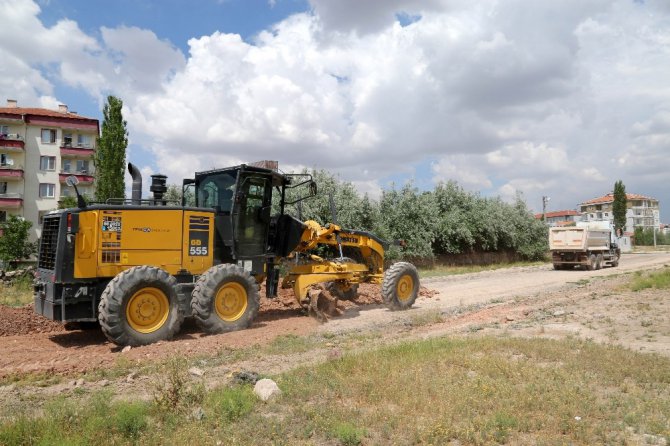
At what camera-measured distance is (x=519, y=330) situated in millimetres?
10242

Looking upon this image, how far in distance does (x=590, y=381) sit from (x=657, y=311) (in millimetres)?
7311

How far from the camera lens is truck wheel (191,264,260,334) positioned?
9.82 m

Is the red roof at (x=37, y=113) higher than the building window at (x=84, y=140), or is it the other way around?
the red roof at (x=37, y=113)

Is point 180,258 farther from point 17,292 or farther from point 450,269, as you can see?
point 450,269

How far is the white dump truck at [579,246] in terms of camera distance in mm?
29297

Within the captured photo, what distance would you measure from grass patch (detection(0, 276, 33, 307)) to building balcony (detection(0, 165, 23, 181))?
3278cm

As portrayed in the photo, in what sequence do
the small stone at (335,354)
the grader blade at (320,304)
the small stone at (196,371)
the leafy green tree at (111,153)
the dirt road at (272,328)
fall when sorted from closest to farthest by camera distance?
the small stone at (196,371), the small stone at (335,354), the dirt road at (272,328), the grader blade at (320,304), the leafy green tree at (111,153)

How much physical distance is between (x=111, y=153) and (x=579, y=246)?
2816 centimetres

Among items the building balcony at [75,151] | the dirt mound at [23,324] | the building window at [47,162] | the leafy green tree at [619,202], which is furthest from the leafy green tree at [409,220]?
the leafy green tree at [619,202]

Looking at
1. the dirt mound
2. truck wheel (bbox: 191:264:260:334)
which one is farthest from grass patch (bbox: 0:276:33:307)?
truck wheel (bbox: 191:264:260:334)

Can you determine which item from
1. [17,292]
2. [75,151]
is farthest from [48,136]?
[17,292]

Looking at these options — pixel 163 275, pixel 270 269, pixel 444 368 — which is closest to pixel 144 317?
pixel 163 275

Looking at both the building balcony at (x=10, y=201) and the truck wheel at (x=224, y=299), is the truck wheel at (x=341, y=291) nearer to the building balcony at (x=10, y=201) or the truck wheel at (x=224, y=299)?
the truck wheel at (x=224, y=299)

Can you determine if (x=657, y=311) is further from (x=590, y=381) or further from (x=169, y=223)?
(x=169, y=223)
